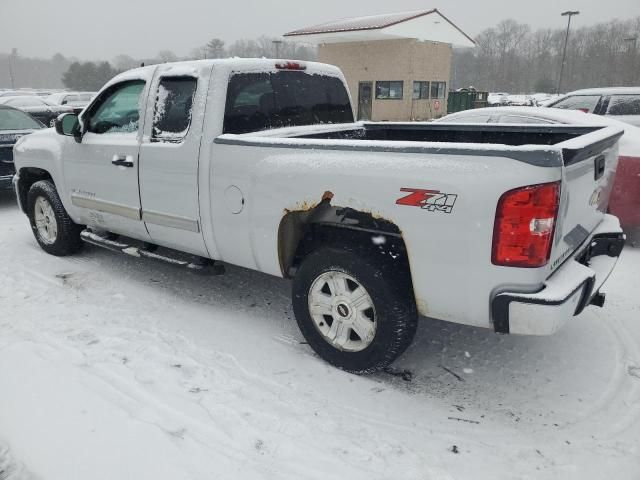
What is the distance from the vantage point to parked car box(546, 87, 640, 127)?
8938 millimetres

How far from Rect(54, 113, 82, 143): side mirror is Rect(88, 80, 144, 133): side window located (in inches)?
4.7

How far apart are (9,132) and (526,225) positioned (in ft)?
27.3

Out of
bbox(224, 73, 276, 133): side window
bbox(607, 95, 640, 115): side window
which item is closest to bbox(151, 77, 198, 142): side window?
bbox(224, 73, 276, 133): side window

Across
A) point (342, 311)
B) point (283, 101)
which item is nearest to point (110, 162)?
point (283, 101)

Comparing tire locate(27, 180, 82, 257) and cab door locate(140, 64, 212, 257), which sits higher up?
cab door locate(140, 64, 212, 257)

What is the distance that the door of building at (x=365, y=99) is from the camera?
28641 mm

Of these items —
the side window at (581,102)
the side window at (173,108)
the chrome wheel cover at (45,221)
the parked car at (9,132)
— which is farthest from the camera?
the side window at (581,102)

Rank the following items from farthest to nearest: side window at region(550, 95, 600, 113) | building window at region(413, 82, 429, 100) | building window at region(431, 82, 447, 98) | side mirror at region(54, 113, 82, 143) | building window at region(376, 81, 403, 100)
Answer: building window at region(431, 82, 447, 98) → building window at region(413, 82, 429, 100) → building window at region(376, 81, 403, 100) → side window at region(550, 95, 600, 113) → side mirror at region(54, 113, 82, 143)

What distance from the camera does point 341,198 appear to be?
9.78ft

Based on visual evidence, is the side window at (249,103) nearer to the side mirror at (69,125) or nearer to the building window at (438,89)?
the side mirror at (69,125)

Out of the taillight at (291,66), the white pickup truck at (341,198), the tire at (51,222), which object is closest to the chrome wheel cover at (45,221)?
the tire at (51,222)

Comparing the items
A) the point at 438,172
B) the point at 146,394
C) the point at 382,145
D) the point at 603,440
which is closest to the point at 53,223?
the point at 146,394

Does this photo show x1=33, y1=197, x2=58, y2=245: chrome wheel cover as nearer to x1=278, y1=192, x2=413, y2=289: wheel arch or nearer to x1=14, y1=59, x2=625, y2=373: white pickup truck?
x1=14, y1=59, x2=625, y2=373: white pickup truck

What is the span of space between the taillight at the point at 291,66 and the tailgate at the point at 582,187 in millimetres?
2366
